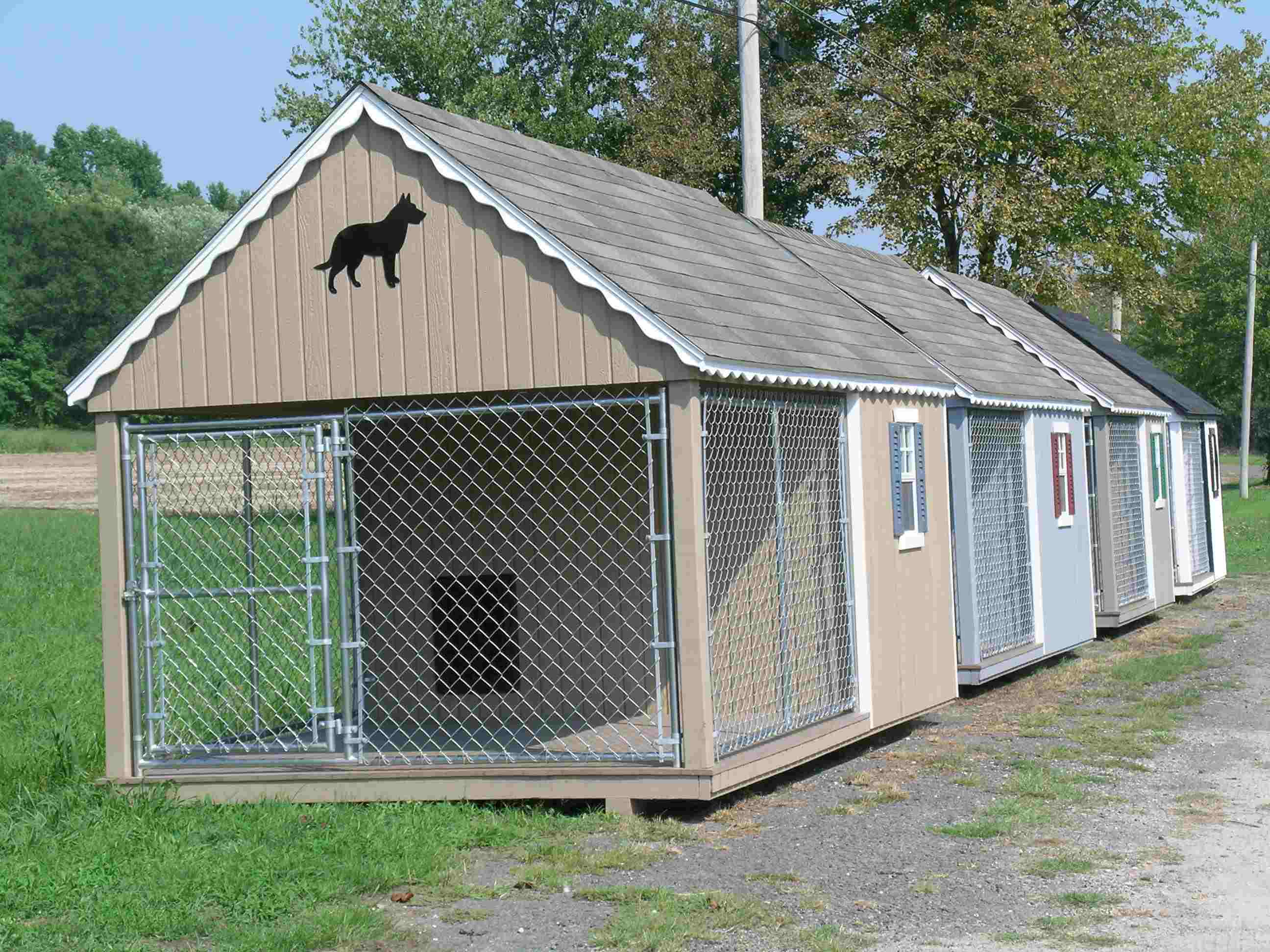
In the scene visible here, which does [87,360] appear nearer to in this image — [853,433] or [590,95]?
[590,95]

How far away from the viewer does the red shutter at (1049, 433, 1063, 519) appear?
15258 mm

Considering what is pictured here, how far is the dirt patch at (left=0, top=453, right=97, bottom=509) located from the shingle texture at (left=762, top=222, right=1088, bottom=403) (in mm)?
29048

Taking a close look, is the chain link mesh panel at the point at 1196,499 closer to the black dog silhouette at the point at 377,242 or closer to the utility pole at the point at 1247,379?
the black dog silhouette at the point at 377,242

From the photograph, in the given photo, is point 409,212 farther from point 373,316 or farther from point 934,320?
point 934,320

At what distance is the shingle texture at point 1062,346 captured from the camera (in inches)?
699

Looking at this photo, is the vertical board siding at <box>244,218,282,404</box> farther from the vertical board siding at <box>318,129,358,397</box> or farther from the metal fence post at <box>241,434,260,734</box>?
the metal fence post at <box>241,434,260,734</box>

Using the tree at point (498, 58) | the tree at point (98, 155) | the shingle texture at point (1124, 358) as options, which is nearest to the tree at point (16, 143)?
the tree at point (98, 155)

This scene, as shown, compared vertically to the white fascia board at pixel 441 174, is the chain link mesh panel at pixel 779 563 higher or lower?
lower

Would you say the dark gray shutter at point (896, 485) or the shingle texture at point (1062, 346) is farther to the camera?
the shingle texture at point (1062, 346)

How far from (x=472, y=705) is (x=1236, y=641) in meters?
9.79

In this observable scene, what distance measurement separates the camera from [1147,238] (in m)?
36.0

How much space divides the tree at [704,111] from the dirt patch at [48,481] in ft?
57.5

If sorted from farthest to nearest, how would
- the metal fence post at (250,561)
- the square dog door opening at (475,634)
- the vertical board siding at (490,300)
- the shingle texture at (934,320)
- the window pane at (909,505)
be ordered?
the shingle texture at (934,320) < the window pane at (909,505) < the square dog door opening at (475,634) < the metal fence post at (250,561) < the vertical board siding at (490,300)

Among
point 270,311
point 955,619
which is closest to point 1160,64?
point 955,619
